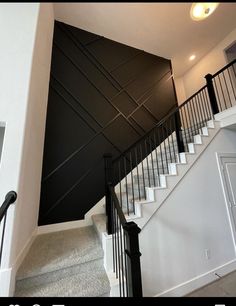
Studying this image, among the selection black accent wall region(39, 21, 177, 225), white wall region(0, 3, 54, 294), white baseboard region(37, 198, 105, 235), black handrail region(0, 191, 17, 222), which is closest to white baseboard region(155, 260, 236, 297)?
white baseboard region(37, 198, 105, 235)

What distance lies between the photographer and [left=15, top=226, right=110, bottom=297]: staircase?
161 cm

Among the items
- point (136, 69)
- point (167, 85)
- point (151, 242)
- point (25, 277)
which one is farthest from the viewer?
point (167, 85)

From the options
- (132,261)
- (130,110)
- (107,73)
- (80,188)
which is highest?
(107,73)

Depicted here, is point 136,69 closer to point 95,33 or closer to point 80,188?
point 95,33

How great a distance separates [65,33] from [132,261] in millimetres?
4390

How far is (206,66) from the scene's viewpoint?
527 centimetres

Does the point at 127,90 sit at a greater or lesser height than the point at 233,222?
greater

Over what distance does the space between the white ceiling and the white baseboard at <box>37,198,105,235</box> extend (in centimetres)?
396

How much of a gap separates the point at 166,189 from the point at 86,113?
2212 mm

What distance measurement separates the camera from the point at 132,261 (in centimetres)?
132

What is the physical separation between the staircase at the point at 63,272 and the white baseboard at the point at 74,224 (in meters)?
0.46

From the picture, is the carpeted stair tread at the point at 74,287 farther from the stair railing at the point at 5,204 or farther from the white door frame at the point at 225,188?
the white door frame at the point at 225,188

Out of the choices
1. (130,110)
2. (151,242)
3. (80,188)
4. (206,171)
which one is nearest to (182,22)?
(130,110)

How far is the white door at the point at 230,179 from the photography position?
10.5 ft
